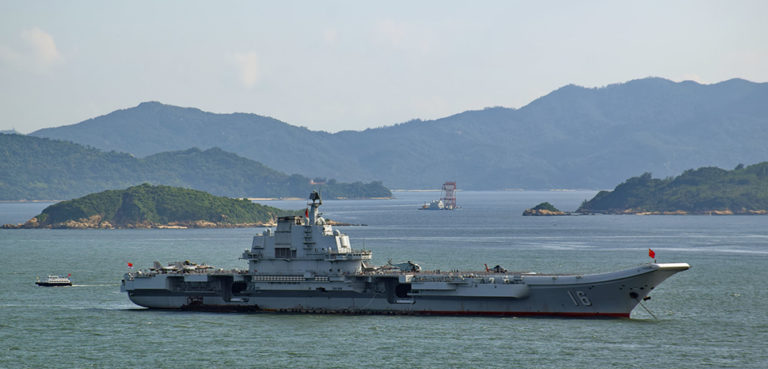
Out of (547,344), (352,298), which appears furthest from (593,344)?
(352,298)

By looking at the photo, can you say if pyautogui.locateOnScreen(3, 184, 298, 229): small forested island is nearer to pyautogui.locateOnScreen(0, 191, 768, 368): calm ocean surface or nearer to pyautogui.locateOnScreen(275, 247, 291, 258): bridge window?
pyautogui.locateOnScreen(0, 191, 768, 368): calm ocean surface

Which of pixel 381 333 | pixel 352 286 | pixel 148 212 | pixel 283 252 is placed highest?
pixel 148 212

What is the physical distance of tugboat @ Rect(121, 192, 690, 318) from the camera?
2019 inches

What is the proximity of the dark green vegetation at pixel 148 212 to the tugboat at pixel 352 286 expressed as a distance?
408ft

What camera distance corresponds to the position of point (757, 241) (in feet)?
397

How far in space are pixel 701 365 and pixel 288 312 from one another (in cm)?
2426

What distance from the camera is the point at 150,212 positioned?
18300 cm

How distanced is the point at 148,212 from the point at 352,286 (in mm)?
135186

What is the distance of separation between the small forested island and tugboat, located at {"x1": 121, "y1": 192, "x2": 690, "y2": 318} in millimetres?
123812

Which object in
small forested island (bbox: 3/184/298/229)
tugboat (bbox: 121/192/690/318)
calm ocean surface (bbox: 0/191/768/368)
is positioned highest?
small forested island (bbox: 3/184/298/229)

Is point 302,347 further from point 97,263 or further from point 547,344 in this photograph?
point 97,263

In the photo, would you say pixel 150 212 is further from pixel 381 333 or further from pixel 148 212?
pixel 381 333

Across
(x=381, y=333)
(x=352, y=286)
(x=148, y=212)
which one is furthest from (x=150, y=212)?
(x=381, y=333)

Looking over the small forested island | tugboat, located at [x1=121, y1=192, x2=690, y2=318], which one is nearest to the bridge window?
tugboat, located at [x1=121, y1=192, x2=690, y2=318]
